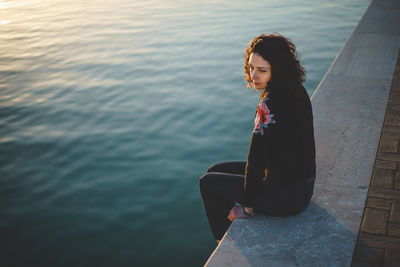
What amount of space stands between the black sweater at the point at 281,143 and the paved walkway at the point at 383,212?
567 millimetres

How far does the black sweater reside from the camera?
7.85ft

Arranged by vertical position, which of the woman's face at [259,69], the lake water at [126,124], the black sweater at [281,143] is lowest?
the lake water at [126,124]

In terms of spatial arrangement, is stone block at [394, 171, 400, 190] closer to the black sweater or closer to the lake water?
the black sweater

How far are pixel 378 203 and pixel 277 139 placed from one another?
42.1 inches

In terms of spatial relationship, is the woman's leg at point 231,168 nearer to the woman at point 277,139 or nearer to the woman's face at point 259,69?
the woman at point 277,139

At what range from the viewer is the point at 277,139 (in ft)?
7.95

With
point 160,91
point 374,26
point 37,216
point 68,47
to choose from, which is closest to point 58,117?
point 160,91

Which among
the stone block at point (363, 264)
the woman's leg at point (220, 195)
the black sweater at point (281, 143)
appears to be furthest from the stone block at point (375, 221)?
the woman's leg at point (220, 195)

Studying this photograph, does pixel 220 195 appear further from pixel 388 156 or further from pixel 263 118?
pixel 388 156

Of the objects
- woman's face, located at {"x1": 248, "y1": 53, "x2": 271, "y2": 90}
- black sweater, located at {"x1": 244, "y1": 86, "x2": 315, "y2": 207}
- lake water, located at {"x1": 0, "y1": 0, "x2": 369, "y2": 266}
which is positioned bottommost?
lake water, located at {"x1": 0, "y1": 0, "x2": 369, "y2": 266}

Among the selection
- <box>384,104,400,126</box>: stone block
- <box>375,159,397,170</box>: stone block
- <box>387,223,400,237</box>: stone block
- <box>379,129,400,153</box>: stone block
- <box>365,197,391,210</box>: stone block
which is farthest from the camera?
<box>384,104,400,126</box>: stone block

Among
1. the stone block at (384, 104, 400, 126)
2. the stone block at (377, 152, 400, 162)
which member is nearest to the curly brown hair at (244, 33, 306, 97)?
the stone block at (377, 152, 400, 162)

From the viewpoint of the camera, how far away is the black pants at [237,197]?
2580 mm

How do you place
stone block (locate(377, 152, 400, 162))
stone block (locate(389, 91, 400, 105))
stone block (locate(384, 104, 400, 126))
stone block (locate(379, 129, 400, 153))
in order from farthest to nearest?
1. stone block (locate(389, 91, 400, 105))
2. stone block (locate(384, 104, 400, 126))
3. stone block (locate(379, 129, 400, 153))
4. stone block (locate(377, 152, 400, 162))
